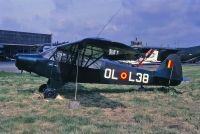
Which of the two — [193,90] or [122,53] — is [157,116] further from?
[193,90]

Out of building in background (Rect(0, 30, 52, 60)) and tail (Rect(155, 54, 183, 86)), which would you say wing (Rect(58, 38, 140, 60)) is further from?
building in background (Rect(0, 30, 52, 60))

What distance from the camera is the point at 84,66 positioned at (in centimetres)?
1516

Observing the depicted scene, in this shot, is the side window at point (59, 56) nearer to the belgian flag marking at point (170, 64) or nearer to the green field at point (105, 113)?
the green field at point (105, 113)

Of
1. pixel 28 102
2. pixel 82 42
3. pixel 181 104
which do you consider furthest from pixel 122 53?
pixel 28 102

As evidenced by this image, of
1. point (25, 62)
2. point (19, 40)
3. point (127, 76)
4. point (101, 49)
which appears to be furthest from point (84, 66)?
point (19, 40)

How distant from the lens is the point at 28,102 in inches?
495

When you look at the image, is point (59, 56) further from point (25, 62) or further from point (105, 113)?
point (105, 113)

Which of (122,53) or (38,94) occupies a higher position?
(122,53)

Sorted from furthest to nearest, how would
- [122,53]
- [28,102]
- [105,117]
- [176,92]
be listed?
[176,92] → [122,53] → [28,102] → [105,117]

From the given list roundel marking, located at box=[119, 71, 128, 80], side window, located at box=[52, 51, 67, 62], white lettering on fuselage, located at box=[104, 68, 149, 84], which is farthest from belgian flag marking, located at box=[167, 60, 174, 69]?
side window, located at box=[52, 51, 67, 62]

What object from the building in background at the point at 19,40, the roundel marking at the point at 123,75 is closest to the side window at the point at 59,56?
the roundel marking at the point at 123,75

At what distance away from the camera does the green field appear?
8633 mm

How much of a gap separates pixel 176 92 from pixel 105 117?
6519mm

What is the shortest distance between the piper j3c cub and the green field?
0.58 meters
